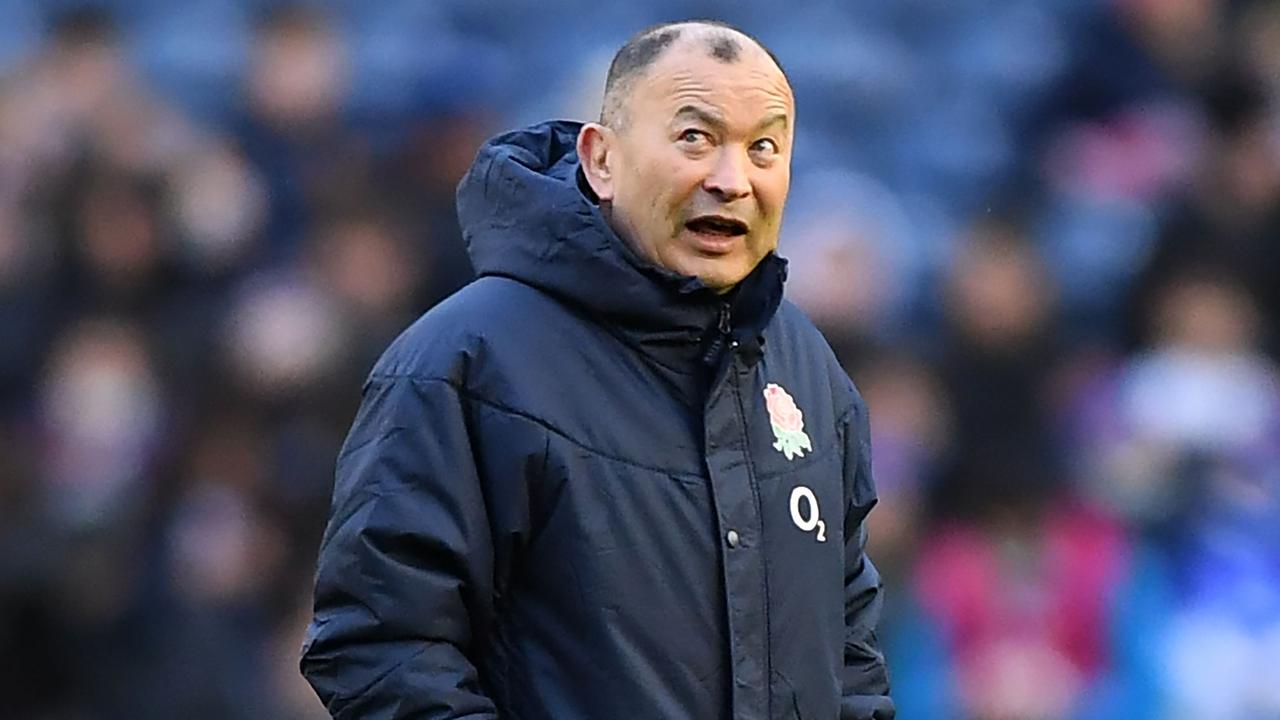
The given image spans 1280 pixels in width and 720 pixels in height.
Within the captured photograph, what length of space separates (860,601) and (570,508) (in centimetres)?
62

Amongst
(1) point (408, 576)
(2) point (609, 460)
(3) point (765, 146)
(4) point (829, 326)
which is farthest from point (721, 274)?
(4) point (829, 326)

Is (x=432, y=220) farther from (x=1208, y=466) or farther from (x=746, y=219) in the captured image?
(x=746, y=219)

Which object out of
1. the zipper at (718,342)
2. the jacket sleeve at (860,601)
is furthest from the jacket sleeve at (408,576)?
the jacket sleeve at (860,601)

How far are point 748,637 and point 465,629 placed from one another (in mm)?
335

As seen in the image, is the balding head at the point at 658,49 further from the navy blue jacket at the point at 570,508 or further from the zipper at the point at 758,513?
the zipper at the point at 758,513

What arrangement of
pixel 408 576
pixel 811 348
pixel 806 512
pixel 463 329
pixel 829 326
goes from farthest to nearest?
1. pixel 829 326
2. pixel 811 348
3. pixel 806 512
4. pixel 463 329
5. pixel 408 576

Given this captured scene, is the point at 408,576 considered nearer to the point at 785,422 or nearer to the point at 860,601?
the point at 785,422

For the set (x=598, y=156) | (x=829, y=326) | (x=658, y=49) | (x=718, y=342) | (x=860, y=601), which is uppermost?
(x=658, y=49)

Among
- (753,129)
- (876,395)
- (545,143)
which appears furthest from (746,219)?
(876,395)

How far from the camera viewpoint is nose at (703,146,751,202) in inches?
118

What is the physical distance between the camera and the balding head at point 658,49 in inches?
120

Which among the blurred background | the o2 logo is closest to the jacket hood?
the o2 logo

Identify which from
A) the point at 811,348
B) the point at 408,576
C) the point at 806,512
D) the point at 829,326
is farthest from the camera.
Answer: the point at 829,326

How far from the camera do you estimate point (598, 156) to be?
3.11 metres
